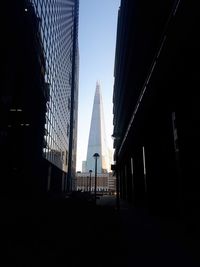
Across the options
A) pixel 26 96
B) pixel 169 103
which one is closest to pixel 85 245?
pixel 169 103

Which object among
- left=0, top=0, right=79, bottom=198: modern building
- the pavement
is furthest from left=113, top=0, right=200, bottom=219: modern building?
left=0, top=0, right=79, bottom=198: modern building

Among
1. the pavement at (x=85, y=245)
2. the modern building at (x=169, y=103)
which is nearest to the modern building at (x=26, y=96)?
the modern building at (x=169, y=103)

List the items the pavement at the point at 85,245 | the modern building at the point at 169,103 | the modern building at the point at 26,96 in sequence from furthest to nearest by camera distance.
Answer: the modern building at the point at 26,96, the modern building at the point at 169,103, the pavement at the point at 85,245

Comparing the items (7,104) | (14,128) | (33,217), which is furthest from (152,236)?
(14,128)

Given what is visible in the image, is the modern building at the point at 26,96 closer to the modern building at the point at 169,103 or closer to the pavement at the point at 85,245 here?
the modern building at the point at 169,103

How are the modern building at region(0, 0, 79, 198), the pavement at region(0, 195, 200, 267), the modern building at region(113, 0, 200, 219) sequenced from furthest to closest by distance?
the modern building at region(0, 0, 79, 198) < the modern building at region(113, 0, 200, 219) < the pavement at region(0, 195, 200, 267)

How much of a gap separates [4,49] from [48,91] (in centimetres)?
2010

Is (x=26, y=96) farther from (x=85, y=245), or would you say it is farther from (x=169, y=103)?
(x=85, y=245)

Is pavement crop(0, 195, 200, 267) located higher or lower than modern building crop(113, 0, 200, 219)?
lower

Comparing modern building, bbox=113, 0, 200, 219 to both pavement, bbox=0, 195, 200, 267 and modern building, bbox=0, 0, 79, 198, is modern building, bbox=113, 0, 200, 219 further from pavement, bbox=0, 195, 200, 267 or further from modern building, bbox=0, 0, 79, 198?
A: modern building, bbox=0, 0, 79, 198

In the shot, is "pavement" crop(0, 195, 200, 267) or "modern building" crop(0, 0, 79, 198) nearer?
"pavement" crop(0, 195, 200, 267)

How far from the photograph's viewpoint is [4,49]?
21406 millimetres

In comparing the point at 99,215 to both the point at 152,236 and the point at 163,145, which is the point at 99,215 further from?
the point at 163,145

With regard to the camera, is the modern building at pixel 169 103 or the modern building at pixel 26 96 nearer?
the modern building at pixel 169 103
